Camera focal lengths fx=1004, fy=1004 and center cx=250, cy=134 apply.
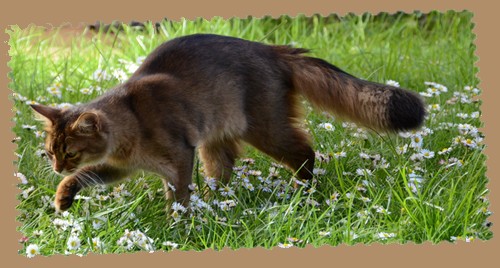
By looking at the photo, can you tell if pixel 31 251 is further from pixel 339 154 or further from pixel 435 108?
pixel 435 108

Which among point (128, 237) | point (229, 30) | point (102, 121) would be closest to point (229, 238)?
point (128, 237)

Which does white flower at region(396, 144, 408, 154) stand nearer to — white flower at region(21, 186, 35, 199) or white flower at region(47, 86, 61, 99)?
white flower at region(21, 186, 35, 199)

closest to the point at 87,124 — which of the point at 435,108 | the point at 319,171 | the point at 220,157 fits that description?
the point at 220,157

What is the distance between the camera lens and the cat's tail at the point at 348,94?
6.30 meters

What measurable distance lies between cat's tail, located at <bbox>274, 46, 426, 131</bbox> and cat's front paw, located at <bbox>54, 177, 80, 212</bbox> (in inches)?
61.9

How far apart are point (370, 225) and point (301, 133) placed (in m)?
1.01

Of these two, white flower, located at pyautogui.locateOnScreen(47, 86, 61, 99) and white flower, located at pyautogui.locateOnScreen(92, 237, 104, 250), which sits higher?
white flower, located at pyautogui.locateOnScreen(47, 86, 61, 99)

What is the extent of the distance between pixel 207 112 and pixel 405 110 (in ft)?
4.06

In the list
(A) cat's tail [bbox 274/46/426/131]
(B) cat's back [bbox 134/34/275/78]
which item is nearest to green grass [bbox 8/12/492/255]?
(A) cat's tail [bbox 274/46/426/131]

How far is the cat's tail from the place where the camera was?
6.30 m

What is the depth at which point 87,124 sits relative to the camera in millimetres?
5707

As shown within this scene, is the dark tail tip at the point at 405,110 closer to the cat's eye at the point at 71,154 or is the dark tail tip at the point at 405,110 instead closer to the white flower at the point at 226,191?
the white flower at the point at 226,191

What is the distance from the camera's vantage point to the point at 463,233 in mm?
5641

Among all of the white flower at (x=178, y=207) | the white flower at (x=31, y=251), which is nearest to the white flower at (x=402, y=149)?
the white flower at (x=178, y=207)
